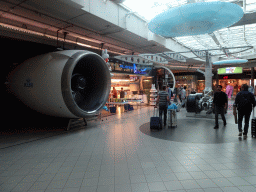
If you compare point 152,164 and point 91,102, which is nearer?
point 152,164

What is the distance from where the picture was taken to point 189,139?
5281 mm

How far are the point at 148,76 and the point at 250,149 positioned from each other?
43.7 feet

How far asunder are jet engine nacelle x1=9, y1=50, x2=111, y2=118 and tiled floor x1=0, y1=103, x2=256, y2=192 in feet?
3.95

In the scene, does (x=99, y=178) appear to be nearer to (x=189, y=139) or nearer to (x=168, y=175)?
(x=168, y=175)

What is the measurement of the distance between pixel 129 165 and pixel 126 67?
34.3 ft

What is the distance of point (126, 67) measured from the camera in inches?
524

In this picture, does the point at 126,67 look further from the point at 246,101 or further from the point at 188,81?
the point at 188,81

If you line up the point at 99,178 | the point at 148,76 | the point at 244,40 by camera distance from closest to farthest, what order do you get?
the point at 99,178
the point at 244,40
the point at 148,76

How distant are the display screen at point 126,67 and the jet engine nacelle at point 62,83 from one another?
15.2 ft

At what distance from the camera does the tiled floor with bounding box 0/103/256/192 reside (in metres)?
2.80

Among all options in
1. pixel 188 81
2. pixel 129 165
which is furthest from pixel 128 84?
pixel 188 81

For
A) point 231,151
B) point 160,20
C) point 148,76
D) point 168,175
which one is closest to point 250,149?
point 231,151

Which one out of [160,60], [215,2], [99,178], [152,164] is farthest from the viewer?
[160,60]

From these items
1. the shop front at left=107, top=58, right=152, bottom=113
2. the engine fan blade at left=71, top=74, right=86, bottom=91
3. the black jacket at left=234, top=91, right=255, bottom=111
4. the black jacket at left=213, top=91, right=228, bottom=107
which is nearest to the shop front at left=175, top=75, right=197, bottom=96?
the shop front at left=107, top=58, right=152, bottom=113
